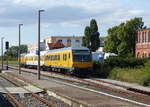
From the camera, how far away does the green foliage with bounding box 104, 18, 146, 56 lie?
95375 mm

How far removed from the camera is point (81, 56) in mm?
39781

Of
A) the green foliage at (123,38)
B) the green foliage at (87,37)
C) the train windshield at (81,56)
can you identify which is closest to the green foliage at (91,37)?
the green foliage at (87,37)

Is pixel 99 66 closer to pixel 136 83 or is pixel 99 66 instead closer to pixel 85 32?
pixel 136 83

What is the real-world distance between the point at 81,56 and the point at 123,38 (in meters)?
57.0

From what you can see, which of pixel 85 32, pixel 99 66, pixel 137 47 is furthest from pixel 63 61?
pixel 85 32

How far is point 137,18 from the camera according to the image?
98312 millimetres

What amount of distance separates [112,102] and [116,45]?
83.2 m

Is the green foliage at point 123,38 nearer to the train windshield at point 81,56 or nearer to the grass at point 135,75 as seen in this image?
the train windshield at point 81,56

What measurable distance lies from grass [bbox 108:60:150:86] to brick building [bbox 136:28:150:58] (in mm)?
48619

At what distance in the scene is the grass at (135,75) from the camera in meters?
28.4

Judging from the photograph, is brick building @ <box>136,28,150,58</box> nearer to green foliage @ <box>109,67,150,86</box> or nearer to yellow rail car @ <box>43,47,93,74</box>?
yellow rail car @ <box>43,47,93,74</box>

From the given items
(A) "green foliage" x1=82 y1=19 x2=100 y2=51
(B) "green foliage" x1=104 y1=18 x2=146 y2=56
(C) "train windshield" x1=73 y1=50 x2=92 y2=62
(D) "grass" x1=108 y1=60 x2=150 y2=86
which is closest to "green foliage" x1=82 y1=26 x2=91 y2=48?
(A) "green foliage" x1=82 y1=19 x2=100 y2=51

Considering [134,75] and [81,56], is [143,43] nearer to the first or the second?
[81,56]

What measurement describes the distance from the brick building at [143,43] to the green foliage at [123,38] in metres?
3.40
